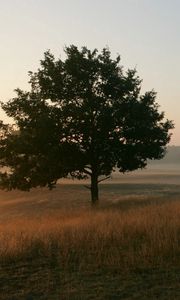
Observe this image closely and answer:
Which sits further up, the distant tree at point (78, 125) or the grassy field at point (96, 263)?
the distant tree at point (78, 125)

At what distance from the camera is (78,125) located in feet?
97.3

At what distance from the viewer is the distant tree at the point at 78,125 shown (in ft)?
97.3

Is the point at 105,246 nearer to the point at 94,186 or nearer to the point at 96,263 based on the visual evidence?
the point at 96,263

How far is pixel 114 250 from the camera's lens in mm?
12203

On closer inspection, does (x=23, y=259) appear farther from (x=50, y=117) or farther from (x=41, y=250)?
(x=50, y=117)

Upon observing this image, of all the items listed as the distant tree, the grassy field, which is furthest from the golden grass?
the distant tree

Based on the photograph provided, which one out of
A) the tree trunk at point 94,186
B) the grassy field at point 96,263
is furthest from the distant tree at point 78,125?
the grassy field at point 96,263

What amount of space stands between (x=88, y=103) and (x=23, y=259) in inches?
719

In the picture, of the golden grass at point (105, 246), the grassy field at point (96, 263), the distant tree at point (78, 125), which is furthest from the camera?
the distant tree at point (78, 125)

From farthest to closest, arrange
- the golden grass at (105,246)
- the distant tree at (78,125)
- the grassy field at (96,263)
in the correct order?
the distant tree at (78,125) < the golden grass at (105,246) < the grassy field at (96,263)

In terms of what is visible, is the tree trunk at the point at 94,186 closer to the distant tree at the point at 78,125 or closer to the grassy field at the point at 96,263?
the distant tree at the point at 78,125

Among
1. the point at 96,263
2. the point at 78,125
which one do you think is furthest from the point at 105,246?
the point at 78,125

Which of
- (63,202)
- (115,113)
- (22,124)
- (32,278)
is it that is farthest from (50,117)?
(32,278)

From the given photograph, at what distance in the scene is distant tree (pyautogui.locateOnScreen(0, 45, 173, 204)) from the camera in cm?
2967
